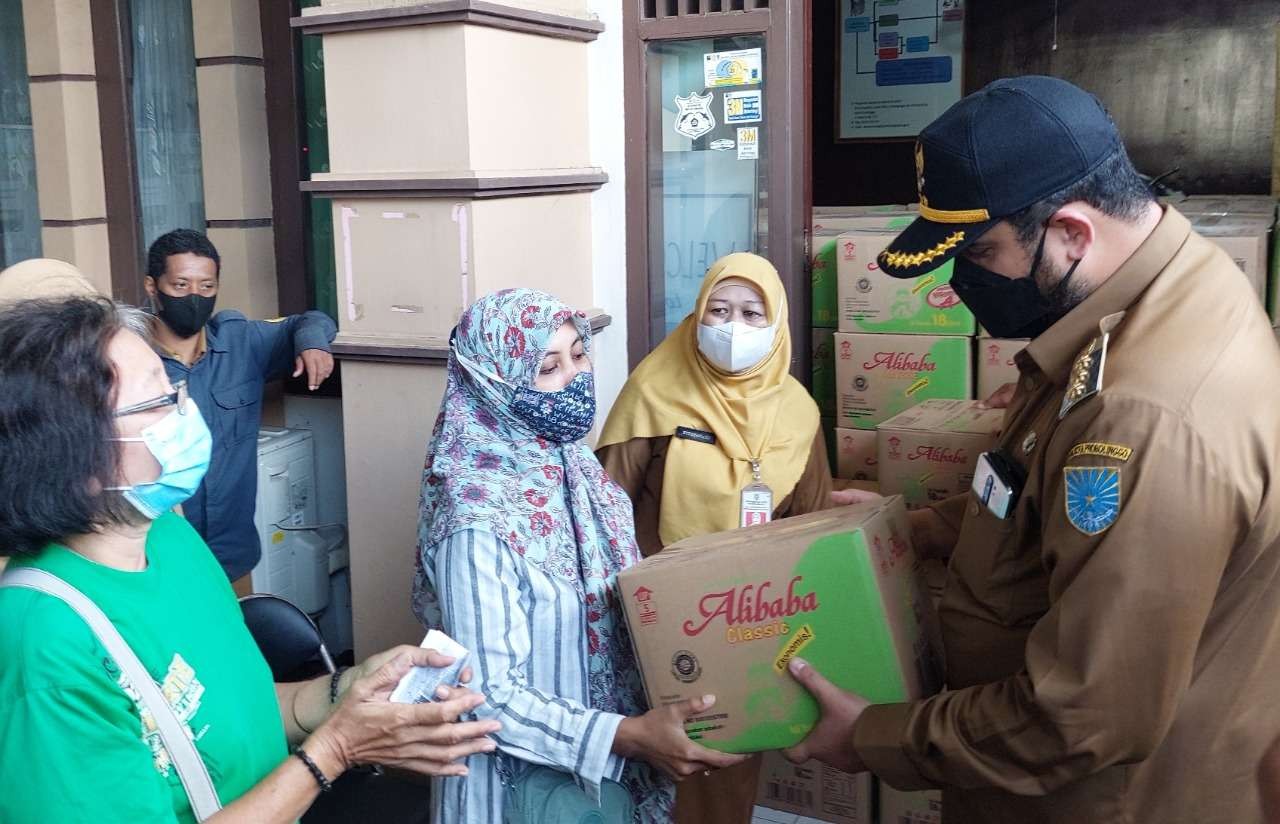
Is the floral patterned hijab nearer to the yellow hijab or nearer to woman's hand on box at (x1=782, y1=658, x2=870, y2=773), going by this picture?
woman's hand on box at (x1=782, y1=658, x2=870, y2=773)

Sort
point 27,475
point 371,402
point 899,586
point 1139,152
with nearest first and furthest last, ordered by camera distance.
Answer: point 27,475, point 899,586, point 371,402, point 1139,152

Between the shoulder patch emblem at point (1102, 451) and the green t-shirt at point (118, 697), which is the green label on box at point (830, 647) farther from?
the green t-shirt at point (118, 697)

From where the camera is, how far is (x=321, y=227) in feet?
12.8

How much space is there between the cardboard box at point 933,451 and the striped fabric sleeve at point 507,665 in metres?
1.12

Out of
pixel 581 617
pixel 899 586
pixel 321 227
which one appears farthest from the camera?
pixel 321 227

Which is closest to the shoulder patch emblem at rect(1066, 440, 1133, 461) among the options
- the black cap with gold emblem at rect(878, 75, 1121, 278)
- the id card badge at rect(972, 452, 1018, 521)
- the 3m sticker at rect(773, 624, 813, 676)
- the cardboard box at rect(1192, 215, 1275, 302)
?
the id card badge at rect(972, 452, 1018, 521)

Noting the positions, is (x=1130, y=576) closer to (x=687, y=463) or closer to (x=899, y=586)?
(x=899, y=586)

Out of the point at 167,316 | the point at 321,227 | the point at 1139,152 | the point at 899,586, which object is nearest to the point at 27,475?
the point at 899,586

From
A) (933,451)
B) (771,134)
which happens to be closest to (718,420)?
(933,451)

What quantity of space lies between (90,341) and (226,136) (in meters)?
2.75

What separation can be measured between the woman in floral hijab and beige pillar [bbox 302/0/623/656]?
41.8 inches

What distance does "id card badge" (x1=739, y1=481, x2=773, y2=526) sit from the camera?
2824mm

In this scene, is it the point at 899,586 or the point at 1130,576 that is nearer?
the point at 1130,576

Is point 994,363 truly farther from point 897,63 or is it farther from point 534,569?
point 897,63
